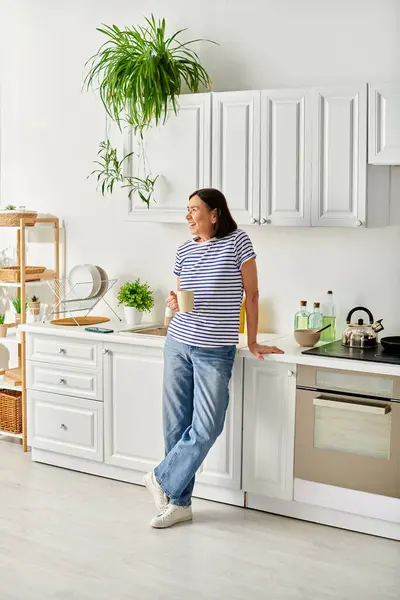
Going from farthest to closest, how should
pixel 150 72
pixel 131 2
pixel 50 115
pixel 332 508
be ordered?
pixel 50 115, pixel 131 2, pixel 150 72, pixel 332 508

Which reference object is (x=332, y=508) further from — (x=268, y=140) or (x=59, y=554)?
(x=268, y=140)

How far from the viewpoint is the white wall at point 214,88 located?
429 centimetres

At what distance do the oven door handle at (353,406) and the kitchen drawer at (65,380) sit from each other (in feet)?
4.17

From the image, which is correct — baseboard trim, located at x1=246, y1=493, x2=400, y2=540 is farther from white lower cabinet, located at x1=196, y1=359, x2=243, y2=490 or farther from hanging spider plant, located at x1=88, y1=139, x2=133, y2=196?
hanging spider plant, located at x1=88, y1=139, x2=133, y2=196

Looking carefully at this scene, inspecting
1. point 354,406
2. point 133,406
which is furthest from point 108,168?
point 354,406

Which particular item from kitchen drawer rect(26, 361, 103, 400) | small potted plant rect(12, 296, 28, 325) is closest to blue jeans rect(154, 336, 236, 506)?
kitchen drawer rect(26, 361, 103, 400)

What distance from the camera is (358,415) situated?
3.79 m

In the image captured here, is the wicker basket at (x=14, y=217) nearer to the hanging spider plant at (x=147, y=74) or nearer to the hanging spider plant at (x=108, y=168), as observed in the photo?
the hanging spider plant at (x=108, y=168)

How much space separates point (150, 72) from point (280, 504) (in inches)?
88.9

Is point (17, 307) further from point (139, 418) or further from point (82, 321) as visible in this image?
point (139, 418)

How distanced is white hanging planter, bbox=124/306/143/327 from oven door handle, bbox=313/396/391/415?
1.35 m

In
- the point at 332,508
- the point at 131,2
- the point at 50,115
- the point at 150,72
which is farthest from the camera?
the point at 50,115

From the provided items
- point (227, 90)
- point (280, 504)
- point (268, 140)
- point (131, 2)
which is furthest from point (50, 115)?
point (280, 504)

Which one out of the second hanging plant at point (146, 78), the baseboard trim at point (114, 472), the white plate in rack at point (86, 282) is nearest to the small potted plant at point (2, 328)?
the white plate in rack at point (86, 282)
